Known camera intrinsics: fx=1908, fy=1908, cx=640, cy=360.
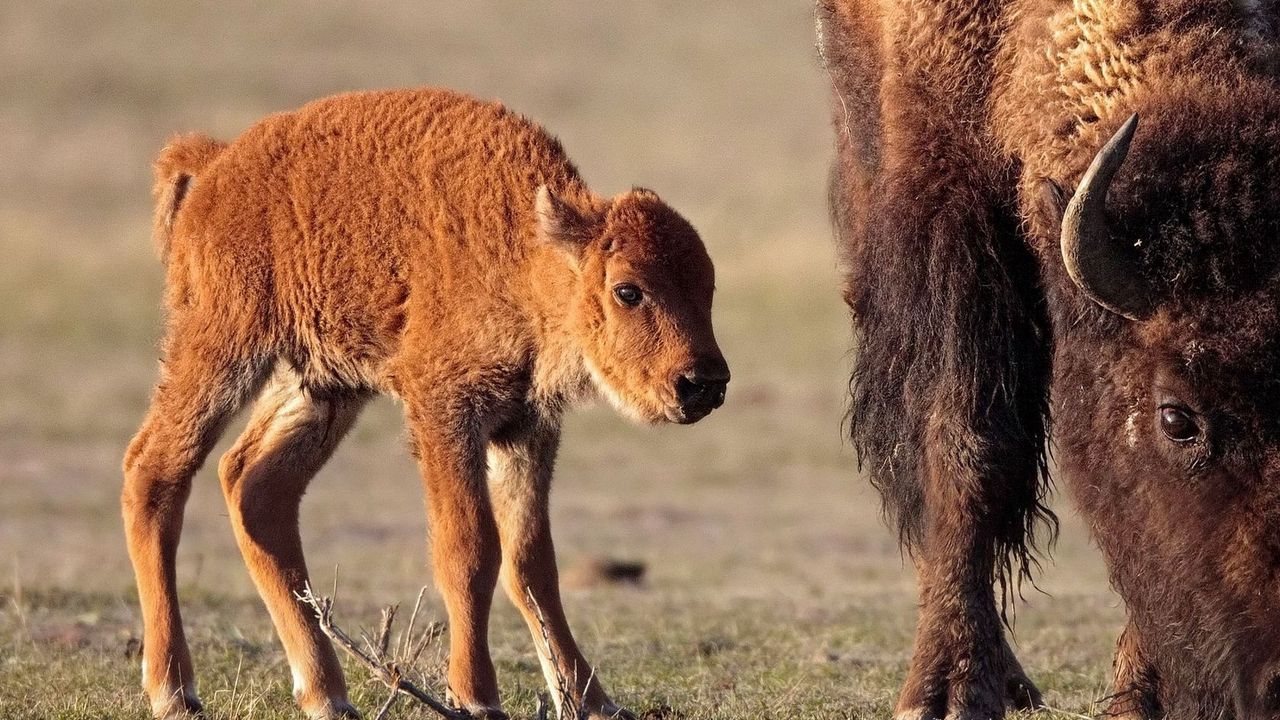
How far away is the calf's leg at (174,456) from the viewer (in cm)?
639

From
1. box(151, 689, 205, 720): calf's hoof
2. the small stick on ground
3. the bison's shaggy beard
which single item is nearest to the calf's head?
the bison's shaggy beard

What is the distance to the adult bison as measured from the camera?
519 centimetres

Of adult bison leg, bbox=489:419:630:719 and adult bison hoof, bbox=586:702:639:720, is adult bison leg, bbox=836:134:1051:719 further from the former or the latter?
adult bison leg, bbox=489:419:630:719

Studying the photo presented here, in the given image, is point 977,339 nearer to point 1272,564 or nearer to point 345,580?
point 1272,564

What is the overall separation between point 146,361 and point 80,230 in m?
8.76

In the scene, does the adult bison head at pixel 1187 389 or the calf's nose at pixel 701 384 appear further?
the calf's nose at pixel 701 384

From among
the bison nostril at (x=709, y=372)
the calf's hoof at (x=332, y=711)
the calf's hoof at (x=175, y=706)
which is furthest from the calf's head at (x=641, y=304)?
the calf's hoof at (x=175, y=706)

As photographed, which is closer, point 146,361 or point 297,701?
point 297,701

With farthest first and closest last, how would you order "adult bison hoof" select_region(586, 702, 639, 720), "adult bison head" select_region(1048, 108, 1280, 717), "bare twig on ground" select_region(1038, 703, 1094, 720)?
"adult bison hoof" select_region(586, 702, 639, 720) < "bare twig on ground" select_region(1038, 703, 1094, 720) < "adult bison head" select_region(1048, 108, 1280, 717)

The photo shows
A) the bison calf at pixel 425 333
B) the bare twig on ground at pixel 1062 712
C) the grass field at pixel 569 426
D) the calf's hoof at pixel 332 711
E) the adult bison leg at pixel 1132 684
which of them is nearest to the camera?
the bison calf at pixel 425 333

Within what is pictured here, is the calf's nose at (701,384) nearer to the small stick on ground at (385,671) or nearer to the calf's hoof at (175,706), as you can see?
the small stick on ground at (385,671)

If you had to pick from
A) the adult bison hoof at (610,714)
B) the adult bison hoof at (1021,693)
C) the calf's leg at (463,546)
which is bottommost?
the adult bison hoof at (610,714)

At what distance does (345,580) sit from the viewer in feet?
38.7

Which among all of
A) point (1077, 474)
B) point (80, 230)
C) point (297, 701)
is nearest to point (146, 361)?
point (80, 230)
